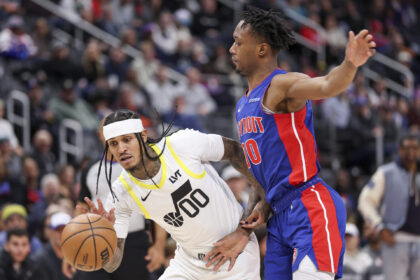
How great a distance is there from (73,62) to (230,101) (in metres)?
3.46

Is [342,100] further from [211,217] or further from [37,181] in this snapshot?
[211,217]

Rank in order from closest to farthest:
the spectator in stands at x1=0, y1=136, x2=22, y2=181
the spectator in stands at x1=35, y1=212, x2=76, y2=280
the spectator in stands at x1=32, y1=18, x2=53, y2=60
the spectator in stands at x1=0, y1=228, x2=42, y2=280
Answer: the spectator in stands at x1=0, y1=228, x2=42, y2=280 < the spectator in stands at x1=35, y1=212, x2=76, y2=280 < the spectator in stands at x1=0, y1=136, x2=22, y2=181 < the spectator in stands at x1=32, y1=18, x2=53, y2=60

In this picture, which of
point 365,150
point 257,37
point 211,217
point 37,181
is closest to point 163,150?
point 211,217

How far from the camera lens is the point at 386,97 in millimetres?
16328

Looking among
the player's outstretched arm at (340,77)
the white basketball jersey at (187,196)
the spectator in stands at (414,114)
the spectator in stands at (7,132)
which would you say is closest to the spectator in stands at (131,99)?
the spectator in stands at (7,132)

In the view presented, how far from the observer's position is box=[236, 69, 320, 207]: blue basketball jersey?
4523mm

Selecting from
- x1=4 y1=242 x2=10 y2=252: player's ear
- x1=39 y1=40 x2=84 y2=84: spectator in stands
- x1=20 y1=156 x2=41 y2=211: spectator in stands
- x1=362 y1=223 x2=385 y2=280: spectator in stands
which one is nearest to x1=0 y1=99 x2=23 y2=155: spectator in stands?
x1=20 y1=156 x2=41 y2=211: spectator in stands

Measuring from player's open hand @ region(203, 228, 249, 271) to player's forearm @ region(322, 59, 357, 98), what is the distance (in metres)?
1.36

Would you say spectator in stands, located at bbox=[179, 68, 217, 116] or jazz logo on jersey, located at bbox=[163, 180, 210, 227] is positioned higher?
spectator in stands, located at bbox=[179, 68, 217, 116]

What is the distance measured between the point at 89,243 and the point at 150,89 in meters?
8.60

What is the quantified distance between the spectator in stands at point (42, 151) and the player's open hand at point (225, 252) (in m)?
6.33

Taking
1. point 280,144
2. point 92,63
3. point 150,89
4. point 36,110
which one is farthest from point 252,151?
point 150,89

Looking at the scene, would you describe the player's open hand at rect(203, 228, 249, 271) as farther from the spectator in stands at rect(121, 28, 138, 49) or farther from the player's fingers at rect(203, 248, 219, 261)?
the spectator in stands at rect(121, 28, 138, 49)

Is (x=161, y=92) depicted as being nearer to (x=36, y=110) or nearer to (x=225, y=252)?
(x=36, y=110)
